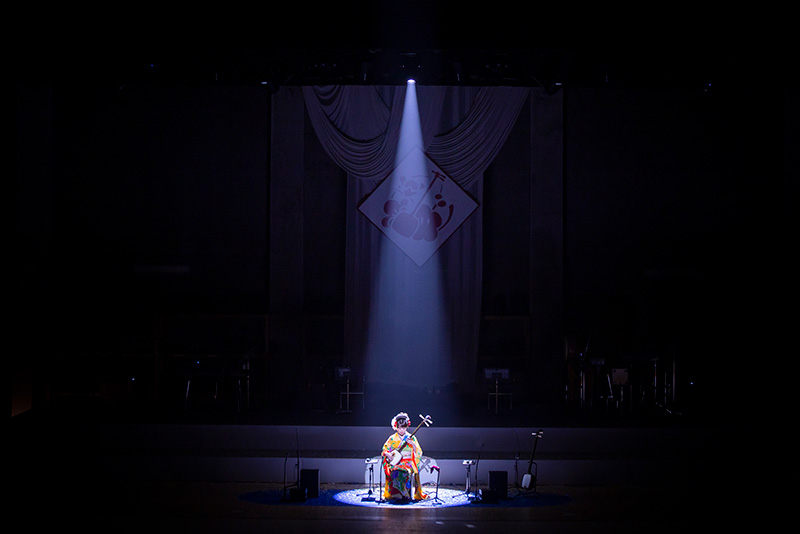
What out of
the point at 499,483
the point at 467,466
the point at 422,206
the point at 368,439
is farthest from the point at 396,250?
the point at 499,483

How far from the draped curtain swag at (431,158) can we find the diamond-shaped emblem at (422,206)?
0.12m

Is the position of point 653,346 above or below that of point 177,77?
below

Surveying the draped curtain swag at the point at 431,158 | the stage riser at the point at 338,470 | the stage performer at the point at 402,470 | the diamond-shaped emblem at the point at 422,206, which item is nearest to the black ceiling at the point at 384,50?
the draped curtain swag at the point at 431,158

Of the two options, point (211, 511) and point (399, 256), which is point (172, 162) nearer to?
point (399, 256)

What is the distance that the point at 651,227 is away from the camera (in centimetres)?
1202

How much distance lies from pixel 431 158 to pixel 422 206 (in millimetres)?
588

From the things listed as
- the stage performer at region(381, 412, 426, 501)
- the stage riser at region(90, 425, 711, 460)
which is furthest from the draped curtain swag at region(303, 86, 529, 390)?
the stage performer at region(381, 412, 426, 501)

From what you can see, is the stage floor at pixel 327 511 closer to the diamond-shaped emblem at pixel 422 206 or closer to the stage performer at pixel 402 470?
the stage performer at pixel 402 470

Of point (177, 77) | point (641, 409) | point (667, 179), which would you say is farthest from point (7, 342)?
point (667, 179)

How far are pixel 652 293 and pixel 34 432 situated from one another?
7.19 m

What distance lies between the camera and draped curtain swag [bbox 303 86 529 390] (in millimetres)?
11672

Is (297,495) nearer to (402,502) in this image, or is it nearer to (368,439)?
(402,502)

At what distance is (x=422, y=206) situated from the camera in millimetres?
11820

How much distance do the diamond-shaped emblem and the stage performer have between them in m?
3.97
